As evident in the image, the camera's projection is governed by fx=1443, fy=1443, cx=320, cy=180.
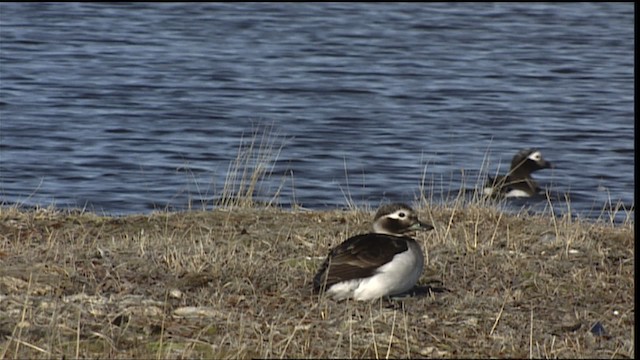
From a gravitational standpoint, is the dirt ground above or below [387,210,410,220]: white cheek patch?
below

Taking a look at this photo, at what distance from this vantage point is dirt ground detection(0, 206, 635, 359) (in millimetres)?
8477

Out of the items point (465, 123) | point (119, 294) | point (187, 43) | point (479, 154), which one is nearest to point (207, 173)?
point (479, 154)

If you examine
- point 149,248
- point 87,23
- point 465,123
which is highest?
point 149,248

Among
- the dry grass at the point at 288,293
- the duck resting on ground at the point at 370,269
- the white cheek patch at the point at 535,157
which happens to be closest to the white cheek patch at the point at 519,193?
the white cheek patch at the point at 535,157

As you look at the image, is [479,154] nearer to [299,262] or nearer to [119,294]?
[299,262]

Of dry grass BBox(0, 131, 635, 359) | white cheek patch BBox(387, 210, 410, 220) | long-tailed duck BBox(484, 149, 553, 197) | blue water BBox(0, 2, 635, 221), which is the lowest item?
blue water BBox(0, 2, 635, 221)

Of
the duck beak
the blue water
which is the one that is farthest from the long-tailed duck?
the duck beak

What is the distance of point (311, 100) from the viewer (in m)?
31.5

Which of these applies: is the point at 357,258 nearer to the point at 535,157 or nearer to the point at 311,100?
the point at 535,157

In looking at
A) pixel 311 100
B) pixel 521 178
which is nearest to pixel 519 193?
pixel 521 178

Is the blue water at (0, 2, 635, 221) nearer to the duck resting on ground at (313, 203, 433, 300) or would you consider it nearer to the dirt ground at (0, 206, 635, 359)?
the dirt ground at (0, 206, 635, 359)

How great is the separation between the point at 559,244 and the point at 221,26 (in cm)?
3424

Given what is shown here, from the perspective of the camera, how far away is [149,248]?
11250mm

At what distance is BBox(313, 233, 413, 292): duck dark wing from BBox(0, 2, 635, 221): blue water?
5069 millimetres
